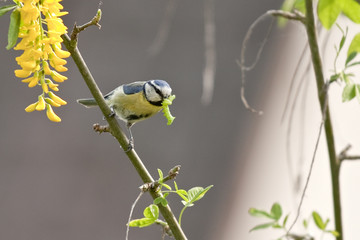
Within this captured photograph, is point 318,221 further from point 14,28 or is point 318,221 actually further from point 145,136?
point 145,136

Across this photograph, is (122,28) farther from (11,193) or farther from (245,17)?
(11,193)

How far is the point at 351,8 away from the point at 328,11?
0.03 m

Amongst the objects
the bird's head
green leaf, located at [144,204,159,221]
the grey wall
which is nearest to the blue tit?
the bird's head

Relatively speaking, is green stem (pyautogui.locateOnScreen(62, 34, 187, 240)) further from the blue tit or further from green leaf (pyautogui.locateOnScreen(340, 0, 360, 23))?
the blue tit

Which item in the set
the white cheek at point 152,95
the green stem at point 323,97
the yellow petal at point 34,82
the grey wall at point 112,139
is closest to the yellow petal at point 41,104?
the yellow petal at point 34,82

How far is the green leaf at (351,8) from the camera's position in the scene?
878 millimetres

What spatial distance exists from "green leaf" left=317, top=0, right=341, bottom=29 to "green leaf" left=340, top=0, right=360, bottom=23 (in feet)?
0.04

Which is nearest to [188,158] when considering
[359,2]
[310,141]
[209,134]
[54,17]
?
[209,134]

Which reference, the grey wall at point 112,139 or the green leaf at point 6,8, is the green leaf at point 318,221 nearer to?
the green leaf at point 6,8

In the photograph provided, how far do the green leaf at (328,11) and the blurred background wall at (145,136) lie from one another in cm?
232

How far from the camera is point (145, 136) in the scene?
3.52 m

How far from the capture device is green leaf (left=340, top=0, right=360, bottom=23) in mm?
878

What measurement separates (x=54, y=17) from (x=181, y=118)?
115 inches

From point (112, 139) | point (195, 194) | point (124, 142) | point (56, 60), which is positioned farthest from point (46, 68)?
point (112, 139)
